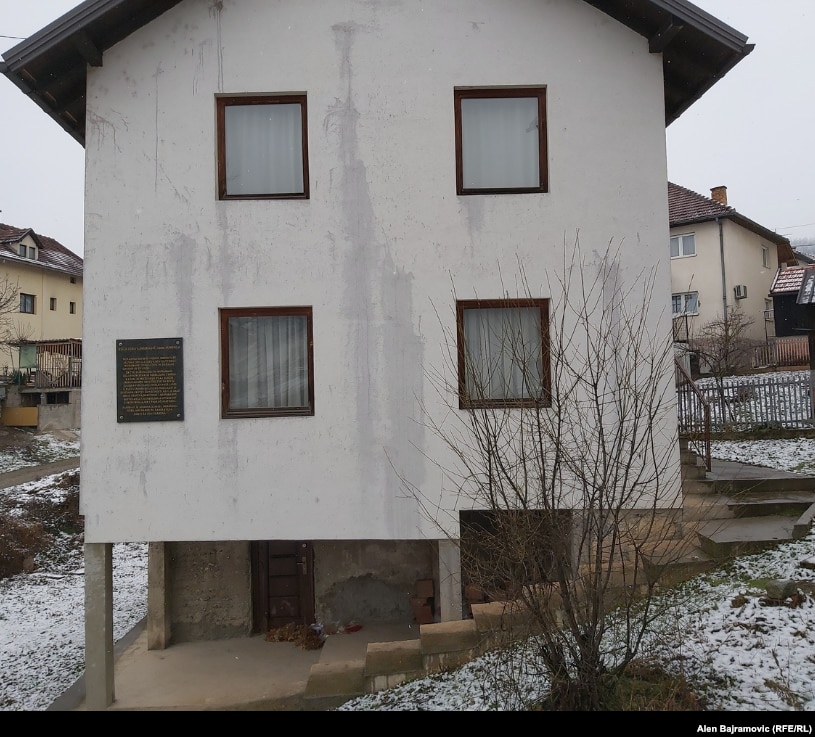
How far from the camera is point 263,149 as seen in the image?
315 inches

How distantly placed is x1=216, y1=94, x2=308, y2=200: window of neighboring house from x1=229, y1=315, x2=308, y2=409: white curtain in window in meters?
1.54

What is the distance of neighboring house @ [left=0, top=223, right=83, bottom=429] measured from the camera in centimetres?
2498

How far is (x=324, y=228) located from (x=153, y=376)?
257 centimetres

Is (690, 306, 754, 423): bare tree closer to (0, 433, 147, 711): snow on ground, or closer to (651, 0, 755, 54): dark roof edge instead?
(651, 0, 755, 54): dark roof edge

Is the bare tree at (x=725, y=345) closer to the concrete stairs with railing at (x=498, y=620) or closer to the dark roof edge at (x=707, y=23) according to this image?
the concrete stairs with railing at (x=498, y=620)

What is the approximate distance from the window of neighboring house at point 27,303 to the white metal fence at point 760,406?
30287 millimetres

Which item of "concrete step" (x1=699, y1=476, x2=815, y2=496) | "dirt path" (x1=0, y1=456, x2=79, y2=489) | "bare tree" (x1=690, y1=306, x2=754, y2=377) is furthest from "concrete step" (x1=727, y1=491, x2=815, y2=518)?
"dirt path" (x1=0, y1=456, x2=79, y2=489)

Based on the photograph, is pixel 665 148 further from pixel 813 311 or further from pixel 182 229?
Answer: pixel 813 311

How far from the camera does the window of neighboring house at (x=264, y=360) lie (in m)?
7.81

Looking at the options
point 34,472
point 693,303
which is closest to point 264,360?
point 34,472

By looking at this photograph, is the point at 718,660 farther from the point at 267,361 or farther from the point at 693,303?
the point at 693,303

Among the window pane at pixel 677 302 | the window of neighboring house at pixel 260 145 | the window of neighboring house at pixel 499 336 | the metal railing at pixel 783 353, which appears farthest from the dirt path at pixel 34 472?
the window pane at pixel 677 302

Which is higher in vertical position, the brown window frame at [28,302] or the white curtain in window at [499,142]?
the brown window frame at [28,302]

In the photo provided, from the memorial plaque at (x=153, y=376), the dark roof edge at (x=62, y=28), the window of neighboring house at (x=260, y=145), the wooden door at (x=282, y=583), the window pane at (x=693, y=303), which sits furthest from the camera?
the window pane at (x=693, y=303)
